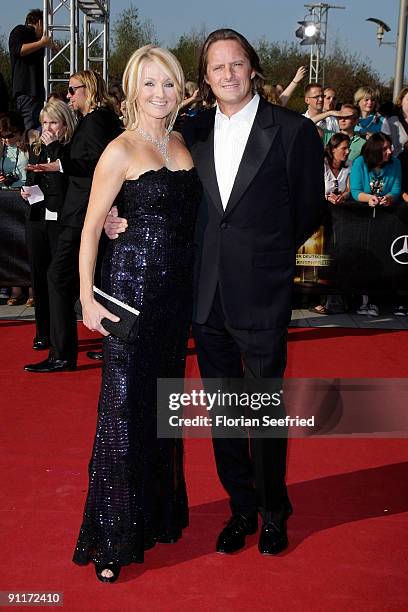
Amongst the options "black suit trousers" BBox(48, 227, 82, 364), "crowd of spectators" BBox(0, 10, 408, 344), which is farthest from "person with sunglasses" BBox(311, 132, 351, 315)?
"black suit trousers" BBox(48, 227, 82, 364)

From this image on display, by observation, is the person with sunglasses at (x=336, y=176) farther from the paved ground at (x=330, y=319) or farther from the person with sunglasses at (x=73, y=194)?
the person with sunglasses at (x=73, y=194)

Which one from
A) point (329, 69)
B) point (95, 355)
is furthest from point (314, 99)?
point (329, 69)

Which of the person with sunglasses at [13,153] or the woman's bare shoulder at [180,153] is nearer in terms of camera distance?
the woman's bare shoulder at [180,153]

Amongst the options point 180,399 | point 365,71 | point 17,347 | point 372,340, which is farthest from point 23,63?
point 365,71

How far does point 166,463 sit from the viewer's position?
351 centimetres

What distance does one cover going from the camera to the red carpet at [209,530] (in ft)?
10.5

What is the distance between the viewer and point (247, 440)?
11.9 ft

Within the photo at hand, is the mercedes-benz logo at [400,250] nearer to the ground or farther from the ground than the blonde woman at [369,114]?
nearer to the ground

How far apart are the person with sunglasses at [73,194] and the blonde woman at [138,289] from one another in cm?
252

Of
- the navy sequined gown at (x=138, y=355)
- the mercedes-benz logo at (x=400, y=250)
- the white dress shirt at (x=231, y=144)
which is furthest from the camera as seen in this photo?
the mercedes-benz logo at (x=400, y=250)

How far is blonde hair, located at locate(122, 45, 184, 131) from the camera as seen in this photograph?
3.13 metres

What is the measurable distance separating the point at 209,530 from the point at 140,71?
6.61ft

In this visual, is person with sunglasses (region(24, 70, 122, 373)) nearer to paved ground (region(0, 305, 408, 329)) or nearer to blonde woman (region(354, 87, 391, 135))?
paved ground (region(0, 305, 408, 329))

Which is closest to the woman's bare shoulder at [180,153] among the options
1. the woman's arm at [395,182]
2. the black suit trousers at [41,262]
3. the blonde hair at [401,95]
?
the black suit trousers at [41,262]
